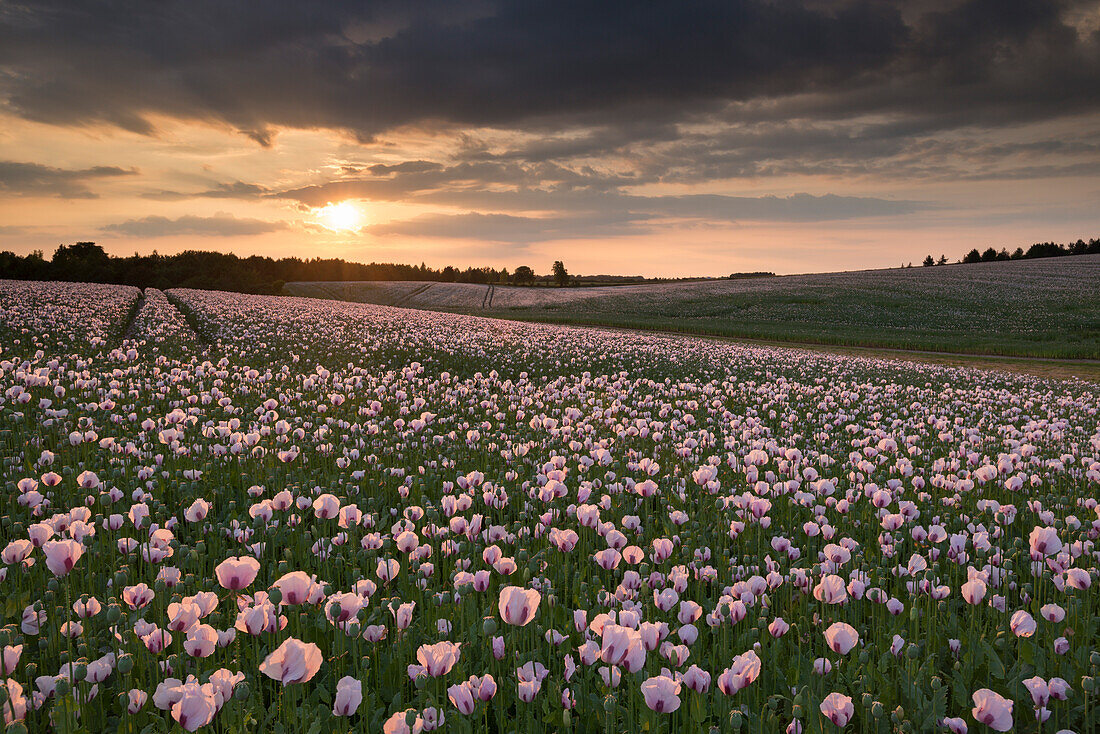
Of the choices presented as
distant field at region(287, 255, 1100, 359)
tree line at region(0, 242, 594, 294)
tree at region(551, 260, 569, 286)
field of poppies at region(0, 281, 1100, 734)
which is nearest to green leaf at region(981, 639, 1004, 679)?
field of poppies at region(0, 281, 1100, 734)

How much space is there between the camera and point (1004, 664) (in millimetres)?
3318

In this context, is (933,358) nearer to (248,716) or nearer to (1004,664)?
(1004,664)

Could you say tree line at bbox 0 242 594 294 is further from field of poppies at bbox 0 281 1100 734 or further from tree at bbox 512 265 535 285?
field of poppies at bbox 0 281 1100 734

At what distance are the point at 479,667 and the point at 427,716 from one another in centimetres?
77

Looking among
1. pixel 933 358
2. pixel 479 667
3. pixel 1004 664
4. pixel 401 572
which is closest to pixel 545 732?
pixel 479 667

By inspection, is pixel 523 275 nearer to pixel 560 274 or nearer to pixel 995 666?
pixel 560 274

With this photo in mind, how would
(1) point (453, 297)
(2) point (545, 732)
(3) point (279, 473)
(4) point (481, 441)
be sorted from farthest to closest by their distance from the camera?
(1) point (453, 297)
(4) point (481, 441)
(3) point (279, 473)
(2) point (545, 732)

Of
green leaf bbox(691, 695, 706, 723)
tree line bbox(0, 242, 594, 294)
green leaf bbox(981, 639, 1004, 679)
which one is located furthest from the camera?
tree line bbox(0, 242, 594, 294)

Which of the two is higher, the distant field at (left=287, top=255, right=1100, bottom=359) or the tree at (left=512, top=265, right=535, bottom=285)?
the tree at (left=512, top=265, right=535, bottom=285)

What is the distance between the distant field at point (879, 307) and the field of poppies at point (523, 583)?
3399 cm

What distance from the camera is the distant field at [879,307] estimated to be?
131 ft

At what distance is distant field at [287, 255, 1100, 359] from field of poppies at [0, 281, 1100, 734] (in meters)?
34.0

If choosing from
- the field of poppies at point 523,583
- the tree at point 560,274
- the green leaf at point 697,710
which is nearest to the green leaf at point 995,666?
the field of poppies at point 523,583

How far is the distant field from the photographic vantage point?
131 ft
